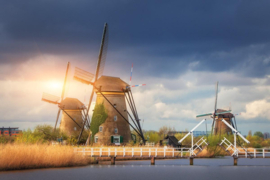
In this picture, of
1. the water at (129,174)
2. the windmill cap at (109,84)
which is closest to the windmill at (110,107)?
the windmill cap at (109,84)

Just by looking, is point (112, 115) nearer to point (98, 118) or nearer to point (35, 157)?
point (98, 118)

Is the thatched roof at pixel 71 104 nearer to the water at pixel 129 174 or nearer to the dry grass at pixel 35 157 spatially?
the dry grass at pixel 35 157

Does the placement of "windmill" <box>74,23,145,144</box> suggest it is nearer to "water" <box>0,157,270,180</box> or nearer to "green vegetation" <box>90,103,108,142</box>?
"green vegetation" <box>90,103,108,142</box>

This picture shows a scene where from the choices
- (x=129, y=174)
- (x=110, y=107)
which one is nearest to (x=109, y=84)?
(x=110, y=107)

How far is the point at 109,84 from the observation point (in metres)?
45.6

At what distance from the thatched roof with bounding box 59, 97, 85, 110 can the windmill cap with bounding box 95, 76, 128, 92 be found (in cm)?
1671

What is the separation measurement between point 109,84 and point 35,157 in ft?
65.0

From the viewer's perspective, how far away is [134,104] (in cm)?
4672

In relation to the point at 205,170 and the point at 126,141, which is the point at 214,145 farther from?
the point at 205,170

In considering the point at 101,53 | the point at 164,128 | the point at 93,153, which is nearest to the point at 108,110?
the point at 101,53

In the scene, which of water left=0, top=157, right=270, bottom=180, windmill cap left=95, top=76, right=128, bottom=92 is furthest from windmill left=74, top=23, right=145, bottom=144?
water left=0, top=157, right=270, bottom=180

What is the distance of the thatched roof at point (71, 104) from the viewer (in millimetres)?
60984

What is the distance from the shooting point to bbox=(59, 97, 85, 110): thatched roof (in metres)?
61.0

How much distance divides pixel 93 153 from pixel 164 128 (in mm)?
47157
